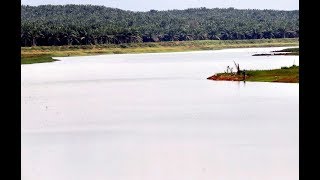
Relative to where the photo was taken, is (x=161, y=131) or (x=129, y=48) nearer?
(x=161, y=131)

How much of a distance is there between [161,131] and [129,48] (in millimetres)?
105402

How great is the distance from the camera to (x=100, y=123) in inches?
1180

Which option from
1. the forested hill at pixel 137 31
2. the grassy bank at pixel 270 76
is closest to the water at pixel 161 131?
the grassy bank at pixel 270 76

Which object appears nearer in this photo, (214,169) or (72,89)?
(214,169)

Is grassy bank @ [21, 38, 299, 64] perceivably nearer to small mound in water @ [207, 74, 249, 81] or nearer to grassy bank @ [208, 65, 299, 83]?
small mound in water @ [207, 74, 249, 81]

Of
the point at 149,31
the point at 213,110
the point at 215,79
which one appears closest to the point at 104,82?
the point at 215,79

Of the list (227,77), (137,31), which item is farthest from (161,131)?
(137,31)

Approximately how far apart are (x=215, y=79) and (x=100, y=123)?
1045 inches

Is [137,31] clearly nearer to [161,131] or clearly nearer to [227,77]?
[227,77]

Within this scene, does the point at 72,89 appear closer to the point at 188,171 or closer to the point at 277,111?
the point at 277,111

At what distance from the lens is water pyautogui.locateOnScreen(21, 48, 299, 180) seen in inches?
690

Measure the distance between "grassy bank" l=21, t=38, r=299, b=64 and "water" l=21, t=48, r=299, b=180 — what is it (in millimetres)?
44397

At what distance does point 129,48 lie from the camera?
430 feet
